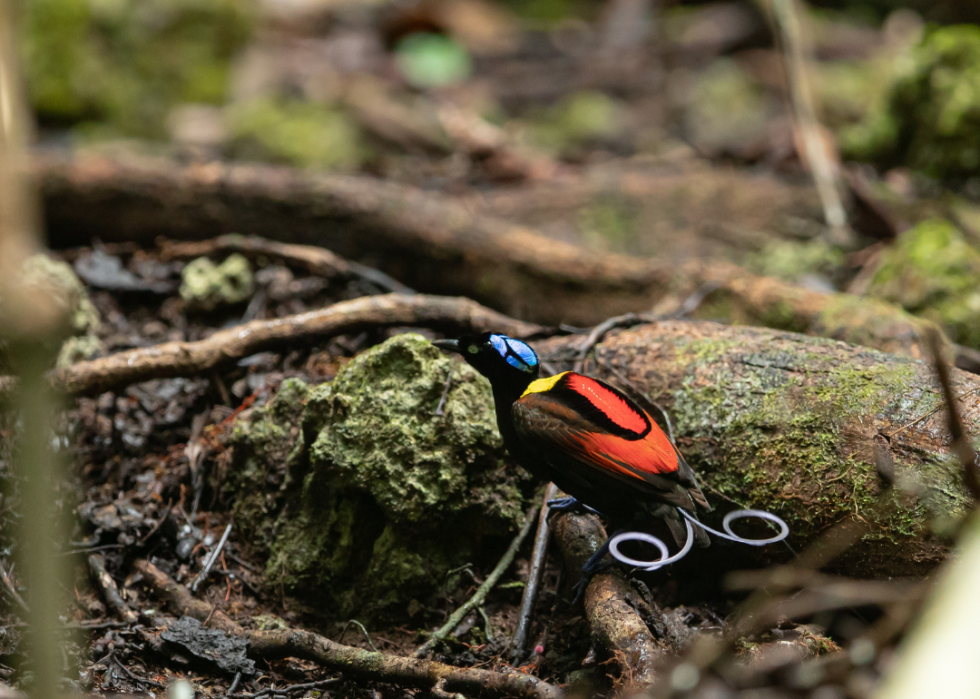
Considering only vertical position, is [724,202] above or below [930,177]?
below

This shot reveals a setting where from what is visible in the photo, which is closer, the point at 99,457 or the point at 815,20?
the point at 99,457

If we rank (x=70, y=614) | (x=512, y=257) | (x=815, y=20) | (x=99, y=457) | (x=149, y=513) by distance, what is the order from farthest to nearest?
(x=815, y=20), (x=512, y=257), (x=99, y=457), (x=149, y=513), (x=70, y=614)

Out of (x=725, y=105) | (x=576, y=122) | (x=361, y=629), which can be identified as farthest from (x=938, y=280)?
(x=725, y=105)

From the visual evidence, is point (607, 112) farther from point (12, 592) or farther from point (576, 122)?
point (12, 592)

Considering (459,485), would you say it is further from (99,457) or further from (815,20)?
(815,20)

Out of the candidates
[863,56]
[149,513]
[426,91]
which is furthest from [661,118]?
[149,513]

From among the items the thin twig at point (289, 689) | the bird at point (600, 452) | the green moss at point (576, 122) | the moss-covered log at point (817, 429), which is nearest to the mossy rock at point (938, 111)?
the green moss at point (576, 122)

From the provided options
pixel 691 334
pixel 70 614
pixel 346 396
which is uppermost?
pixel 691 334
